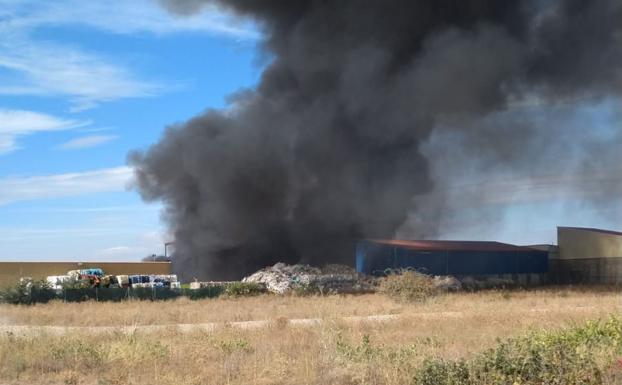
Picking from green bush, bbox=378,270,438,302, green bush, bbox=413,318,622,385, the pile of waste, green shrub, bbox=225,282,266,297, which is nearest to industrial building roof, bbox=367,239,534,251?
the pile of waste

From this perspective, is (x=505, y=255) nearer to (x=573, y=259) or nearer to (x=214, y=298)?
(x=573, y=259)

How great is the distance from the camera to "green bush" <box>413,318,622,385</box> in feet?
33.0

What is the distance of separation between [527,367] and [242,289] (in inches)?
1360

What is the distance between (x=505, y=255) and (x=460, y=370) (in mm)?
50599

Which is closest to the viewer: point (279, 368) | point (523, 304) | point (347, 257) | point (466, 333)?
point (279, 368)

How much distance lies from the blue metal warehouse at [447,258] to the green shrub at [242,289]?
11.1 metres

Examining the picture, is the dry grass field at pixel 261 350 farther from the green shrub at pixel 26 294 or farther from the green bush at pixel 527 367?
the green shrub at pixel 26 294

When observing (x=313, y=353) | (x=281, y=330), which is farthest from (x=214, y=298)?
(x=313, y=353)

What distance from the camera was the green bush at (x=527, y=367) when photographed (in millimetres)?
10047

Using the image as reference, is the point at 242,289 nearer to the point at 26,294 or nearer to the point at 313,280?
the point at 313,280

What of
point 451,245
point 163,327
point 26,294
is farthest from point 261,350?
point 451,245

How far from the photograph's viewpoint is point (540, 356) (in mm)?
10391

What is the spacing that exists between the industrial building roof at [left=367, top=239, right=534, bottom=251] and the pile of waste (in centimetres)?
407

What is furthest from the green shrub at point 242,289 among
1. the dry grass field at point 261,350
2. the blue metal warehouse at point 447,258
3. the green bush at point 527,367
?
the green bush at point 527,367
